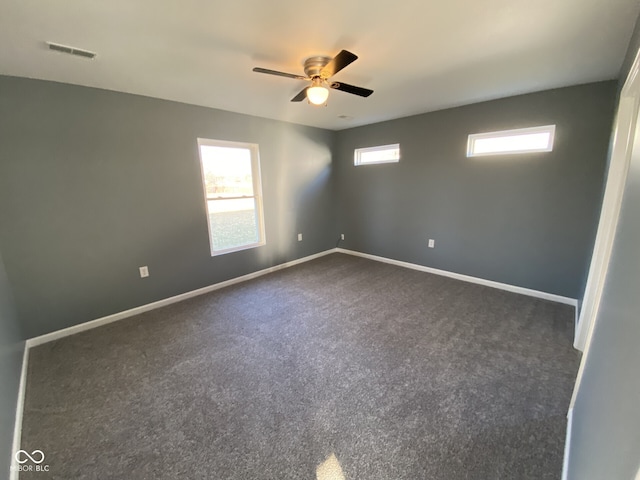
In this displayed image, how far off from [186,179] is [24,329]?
2076mm

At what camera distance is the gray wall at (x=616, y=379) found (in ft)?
2.23

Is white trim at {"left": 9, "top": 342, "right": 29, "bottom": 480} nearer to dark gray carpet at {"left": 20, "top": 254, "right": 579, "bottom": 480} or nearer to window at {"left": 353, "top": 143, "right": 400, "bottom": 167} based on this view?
dark gray carpet at {"left": 20, "top": 254, "right": 579, "bottom": 480}

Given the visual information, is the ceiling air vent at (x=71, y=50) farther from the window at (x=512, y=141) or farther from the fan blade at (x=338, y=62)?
the window at (x=512, y=141)

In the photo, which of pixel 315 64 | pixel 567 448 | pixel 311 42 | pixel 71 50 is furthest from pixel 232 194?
pixel 567 448

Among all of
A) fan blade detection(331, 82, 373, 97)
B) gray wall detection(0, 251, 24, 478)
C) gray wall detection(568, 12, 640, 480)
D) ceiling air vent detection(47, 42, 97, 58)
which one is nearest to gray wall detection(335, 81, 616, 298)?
fan blade detection(331, 82, 373, 97)

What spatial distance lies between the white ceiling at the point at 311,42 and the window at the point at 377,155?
1498mm

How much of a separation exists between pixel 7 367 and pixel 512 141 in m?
5.10

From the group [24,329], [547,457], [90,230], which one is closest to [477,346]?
[547,457]

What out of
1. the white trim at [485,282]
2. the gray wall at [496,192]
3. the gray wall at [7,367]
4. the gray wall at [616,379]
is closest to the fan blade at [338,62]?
the gray wall at [616,379]

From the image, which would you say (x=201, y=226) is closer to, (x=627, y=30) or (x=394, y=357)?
(x=394, y=357)

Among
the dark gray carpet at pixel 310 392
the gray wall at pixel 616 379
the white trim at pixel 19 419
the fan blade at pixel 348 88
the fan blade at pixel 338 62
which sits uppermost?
the fan blade at pixel 338 62

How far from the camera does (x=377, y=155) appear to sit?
457 centimetres

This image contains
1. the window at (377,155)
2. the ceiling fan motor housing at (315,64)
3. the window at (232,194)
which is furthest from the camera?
the window at (377,155)

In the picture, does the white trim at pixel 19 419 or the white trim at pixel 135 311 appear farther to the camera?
the white trim at pixel 135 311
